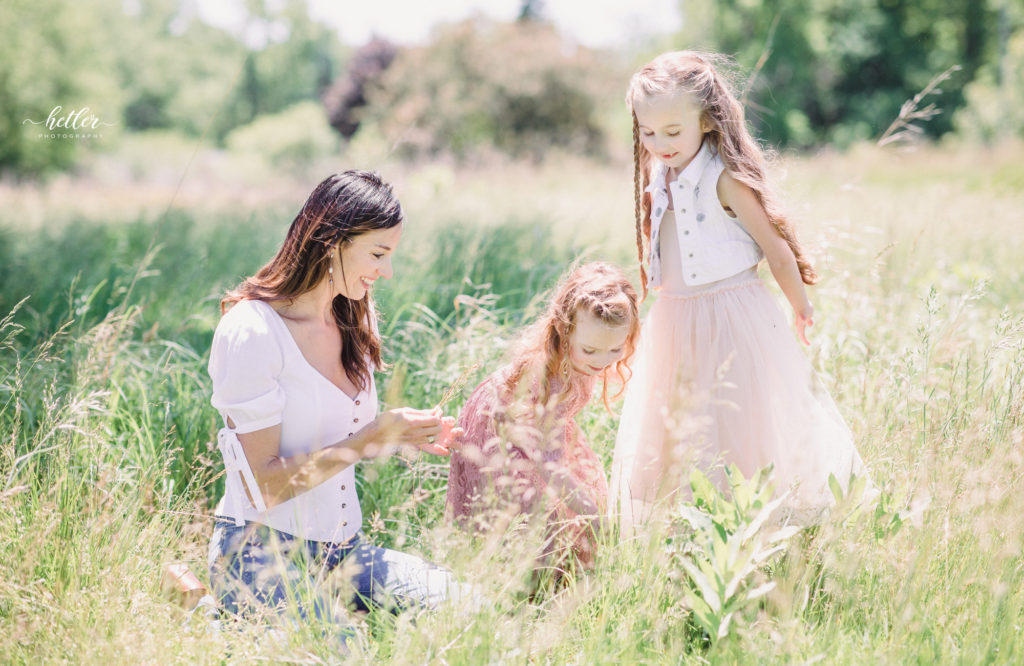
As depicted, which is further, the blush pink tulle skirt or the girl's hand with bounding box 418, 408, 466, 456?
the blush pink tulle skirt

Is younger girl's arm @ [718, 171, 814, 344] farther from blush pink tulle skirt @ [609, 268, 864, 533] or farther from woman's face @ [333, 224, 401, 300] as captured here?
woman's face @ [333, 224, 401, 300]

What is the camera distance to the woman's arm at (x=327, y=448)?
1.89m

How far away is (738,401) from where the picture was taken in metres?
2.33

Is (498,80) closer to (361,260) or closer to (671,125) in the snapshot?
(671,125)

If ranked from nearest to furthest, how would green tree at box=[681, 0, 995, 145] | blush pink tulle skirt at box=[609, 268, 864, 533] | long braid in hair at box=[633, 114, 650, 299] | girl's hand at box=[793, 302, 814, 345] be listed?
1. blush pink tulle skirt at box=[609, 268, 864, 533]
2. girl's hand at box=[793, 302, 814, 345]
3. long braid in hair at box=[633, 114, 650, 299]
4. green tree at box=[681, 0, 995, 145]

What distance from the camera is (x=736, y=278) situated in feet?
7.86

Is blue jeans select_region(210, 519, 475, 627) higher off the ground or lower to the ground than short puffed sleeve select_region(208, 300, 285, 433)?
lower

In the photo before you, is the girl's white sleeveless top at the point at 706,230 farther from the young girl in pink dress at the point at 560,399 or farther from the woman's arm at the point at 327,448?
the woman's arm at the point at 327,448

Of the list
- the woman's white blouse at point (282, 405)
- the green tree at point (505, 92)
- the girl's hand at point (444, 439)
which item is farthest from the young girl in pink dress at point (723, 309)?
the green tree at point (505, 92)

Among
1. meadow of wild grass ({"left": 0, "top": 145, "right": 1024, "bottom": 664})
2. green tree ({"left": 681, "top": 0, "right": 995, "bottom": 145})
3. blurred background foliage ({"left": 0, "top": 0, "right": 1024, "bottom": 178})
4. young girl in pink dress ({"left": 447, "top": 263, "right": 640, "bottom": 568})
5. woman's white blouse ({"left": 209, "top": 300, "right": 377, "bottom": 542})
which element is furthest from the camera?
green tree ({"left": 681, "top": 0, "right": 995, "bottom": 145})

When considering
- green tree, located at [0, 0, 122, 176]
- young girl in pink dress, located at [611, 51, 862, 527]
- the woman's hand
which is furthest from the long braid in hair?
green tree, located at [0, 0, 122, 176]

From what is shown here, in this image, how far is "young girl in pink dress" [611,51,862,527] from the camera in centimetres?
229

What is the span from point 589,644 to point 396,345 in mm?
1735

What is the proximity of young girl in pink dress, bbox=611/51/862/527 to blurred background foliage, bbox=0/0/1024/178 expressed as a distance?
439 mm
